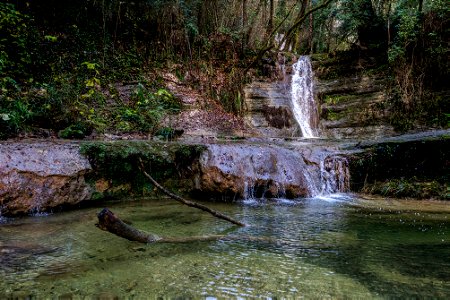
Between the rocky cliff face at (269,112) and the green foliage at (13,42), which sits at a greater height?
the green foliage at (13,42)

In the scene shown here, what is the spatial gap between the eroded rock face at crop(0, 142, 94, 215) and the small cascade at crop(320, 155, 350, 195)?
5.09 m

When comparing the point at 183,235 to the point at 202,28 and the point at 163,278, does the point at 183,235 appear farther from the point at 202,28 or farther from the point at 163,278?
the point at 202,28

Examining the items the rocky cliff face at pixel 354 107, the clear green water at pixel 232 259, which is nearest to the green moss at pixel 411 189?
the clear green water at pixel 232 259

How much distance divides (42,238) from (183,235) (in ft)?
5.03

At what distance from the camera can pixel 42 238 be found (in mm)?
3459

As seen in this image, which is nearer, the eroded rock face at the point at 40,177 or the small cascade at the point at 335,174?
the eroded rock face at the point at 40,177

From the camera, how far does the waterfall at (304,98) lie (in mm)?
12820

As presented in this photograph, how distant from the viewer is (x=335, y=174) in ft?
24.8

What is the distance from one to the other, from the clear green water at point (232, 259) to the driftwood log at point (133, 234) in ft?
0.34

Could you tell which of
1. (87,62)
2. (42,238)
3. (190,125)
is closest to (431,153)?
(190,125)

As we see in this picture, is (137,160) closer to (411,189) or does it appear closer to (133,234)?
(133,234)

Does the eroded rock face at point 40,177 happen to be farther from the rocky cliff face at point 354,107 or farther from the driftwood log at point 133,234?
the rocky cliff face at point 354,107

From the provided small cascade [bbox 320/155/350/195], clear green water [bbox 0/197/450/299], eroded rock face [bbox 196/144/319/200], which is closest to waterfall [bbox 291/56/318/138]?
small cascade [bbox 320/155/350/195]

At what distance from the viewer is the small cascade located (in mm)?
7449
